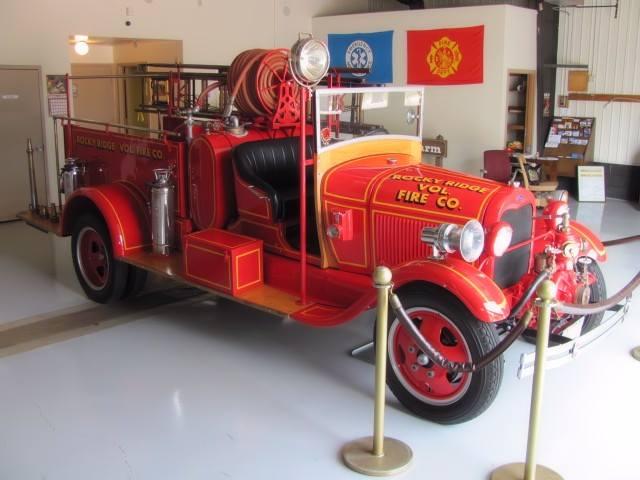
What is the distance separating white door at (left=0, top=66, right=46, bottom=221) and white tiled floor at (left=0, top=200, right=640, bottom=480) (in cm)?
447

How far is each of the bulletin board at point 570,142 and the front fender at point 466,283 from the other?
25.8 feet

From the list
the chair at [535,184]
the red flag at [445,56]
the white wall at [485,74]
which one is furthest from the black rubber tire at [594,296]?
the red flag at [445,56]

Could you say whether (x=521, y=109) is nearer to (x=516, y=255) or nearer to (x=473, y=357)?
(x=516, y=255)

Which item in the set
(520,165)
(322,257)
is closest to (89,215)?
(322,257)

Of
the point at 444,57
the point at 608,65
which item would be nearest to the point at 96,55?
the point at 444,57

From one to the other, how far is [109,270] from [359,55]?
7272 mm

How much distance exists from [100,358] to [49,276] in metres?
2.06

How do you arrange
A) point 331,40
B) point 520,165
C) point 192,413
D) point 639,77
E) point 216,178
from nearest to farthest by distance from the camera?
point 192,413 → point 216,178 → point 520,165 → point 639,77 → point 331,40

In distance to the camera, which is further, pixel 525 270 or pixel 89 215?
pixel 89 215

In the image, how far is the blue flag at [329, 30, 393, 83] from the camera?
425 inches

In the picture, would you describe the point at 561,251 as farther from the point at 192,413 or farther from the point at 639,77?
the point at 639,77

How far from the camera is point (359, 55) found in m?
11.2

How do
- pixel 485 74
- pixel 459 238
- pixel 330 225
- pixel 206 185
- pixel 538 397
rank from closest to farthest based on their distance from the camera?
pixel 538 397
pixel 459 238
pixel 330 225
pixel 206 185
pixel 485 74

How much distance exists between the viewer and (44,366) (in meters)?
4.09
